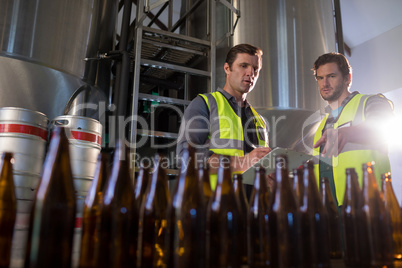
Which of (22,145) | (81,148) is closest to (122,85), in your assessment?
(81,148)

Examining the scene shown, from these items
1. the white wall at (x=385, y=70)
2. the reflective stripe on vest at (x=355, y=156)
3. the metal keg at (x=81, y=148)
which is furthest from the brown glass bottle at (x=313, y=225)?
the white wall at (x=385, y=70)

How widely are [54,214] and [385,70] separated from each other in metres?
5.85

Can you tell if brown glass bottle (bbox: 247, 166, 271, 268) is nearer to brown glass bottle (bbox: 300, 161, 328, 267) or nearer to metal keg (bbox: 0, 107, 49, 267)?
brown glass bottle (bbox: 300, 161, 328, 267)

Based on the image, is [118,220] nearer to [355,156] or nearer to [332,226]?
[332,226]

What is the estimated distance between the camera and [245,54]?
184cm

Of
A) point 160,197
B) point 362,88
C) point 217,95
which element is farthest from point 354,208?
point 362,88

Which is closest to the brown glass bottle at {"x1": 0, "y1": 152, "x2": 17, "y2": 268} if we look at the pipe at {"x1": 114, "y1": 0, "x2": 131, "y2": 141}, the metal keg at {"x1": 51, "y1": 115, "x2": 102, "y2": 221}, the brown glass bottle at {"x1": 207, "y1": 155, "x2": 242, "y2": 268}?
the brown glass bottle at {"x1": 207, "y1": 155, "x2": 242, "y2": 268}

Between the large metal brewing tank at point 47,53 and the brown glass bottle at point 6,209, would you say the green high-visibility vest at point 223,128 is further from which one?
the large metal brewing tank at point 47,53

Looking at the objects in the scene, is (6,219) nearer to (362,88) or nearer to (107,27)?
(107,27)

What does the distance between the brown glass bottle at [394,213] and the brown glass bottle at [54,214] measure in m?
0.72

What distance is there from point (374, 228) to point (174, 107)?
242cm

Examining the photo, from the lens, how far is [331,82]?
1.73 m

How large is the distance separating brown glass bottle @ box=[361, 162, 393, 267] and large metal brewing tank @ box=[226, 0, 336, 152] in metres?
1.89

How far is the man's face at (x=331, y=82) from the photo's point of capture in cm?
173
